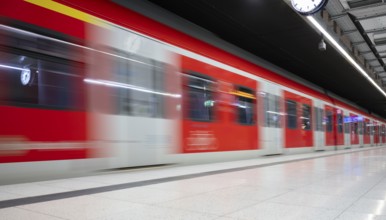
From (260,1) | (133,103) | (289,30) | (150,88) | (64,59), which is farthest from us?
(289,30)

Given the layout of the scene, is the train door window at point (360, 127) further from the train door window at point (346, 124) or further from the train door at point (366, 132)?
the train door window at point (346, 124)

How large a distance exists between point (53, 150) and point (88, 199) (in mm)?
1280

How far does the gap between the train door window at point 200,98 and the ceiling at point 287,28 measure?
2083mm

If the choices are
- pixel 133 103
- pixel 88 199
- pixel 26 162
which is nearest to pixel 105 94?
pixel 133 103

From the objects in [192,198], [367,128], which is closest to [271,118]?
[192,198]

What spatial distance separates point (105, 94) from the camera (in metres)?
5.03

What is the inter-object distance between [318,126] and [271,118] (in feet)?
17.6

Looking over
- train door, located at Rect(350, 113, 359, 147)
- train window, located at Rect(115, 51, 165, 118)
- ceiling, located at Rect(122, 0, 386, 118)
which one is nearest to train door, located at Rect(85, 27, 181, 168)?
train window, located at Rect(115, 51, 165, 118)

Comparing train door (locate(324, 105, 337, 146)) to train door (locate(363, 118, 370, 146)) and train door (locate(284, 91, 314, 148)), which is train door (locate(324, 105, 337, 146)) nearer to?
train door (locate(284, 91, 314, 148))

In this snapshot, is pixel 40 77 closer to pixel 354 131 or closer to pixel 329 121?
pixel 329 121

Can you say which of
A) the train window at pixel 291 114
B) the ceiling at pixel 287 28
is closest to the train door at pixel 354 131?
the ceiling at pixel 287 28

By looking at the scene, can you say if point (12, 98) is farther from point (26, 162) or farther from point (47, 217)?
point (47, 217)

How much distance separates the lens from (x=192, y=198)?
347 centimetres

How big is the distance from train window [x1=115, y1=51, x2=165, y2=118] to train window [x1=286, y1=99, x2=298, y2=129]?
6.83 metres
